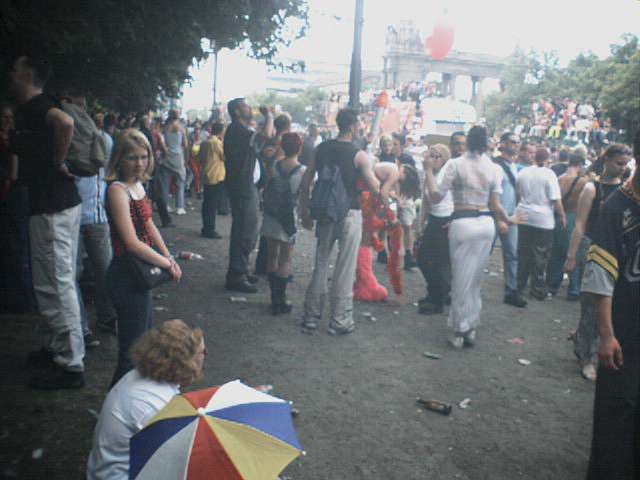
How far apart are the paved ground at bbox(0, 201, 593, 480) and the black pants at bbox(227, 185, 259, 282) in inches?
13.3

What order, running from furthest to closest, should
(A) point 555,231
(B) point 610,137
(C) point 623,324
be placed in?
1. (B) point 610,137
2. (A) point 555,231
3. (C) point 623,324

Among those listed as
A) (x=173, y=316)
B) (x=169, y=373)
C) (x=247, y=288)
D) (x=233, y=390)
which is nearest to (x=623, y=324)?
(x=233, y=390)

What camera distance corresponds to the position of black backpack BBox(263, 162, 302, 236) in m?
7.28

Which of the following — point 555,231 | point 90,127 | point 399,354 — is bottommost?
point 399,354

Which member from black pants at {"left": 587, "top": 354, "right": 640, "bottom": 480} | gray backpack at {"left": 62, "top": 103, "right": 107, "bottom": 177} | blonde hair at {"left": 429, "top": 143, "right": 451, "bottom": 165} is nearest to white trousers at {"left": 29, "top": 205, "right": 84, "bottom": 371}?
gray backpack at {"left": 62, "top": 103, "right": 107, "bottom": 177}

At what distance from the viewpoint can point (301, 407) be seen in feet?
16.7

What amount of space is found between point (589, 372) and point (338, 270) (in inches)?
99.2

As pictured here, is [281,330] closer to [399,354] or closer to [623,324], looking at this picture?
[399,354]

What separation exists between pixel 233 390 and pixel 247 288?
5.78 meters

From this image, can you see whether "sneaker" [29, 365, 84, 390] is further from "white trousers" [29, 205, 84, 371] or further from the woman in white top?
the woman in white top

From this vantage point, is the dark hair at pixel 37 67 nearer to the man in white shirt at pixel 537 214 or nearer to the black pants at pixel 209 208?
the man in white shirt at pixel 537 214

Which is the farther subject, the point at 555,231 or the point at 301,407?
the point at 555,231

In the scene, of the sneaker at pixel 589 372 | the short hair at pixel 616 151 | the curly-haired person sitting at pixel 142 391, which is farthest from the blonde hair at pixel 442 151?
the curly-haired person sitting at pixel 142 391

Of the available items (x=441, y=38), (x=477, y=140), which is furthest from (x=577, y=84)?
(x=477, y=140)
